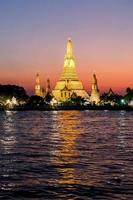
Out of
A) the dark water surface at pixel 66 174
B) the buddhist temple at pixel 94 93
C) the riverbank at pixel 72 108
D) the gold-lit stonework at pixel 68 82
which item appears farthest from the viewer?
the buddhist temple at pixel 94 93

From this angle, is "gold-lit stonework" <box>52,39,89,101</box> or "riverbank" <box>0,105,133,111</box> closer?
"riverbank" <box>0,105,133,111</box>

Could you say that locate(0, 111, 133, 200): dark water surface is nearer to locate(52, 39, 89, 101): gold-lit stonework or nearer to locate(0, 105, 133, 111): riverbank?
locate(0, 105, 133, 111): riverbank

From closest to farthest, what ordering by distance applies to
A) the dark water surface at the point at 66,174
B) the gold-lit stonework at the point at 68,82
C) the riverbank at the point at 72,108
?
the dark water surface at the point at 66,174 → the riverbank at the point at 72,108 → the gold-lit stonework at the point at 68,82

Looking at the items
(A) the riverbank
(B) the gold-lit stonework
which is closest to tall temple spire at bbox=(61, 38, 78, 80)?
(B) the gold-lit stonework

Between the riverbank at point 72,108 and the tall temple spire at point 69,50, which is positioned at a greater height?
the tall temple spire at point 69,50

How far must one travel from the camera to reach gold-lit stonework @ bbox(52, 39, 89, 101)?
596ft

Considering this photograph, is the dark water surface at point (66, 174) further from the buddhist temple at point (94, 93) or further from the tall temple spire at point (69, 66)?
the buddhist temple at point (94, 93)

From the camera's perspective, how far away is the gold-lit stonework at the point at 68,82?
596ft

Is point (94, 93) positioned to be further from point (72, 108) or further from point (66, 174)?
point (66, 174)

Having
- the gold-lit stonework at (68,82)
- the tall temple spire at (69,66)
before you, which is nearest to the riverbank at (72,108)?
the gold-lit stonework at (68,82)

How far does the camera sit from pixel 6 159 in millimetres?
26516

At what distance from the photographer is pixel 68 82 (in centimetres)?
18175

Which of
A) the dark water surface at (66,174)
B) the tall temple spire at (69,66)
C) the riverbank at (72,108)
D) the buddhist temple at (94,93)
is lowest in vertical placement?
the dark water surface at (66,174)

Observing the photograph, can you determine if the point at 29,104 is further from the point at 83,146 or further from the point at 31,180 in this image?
the point at 31,180
